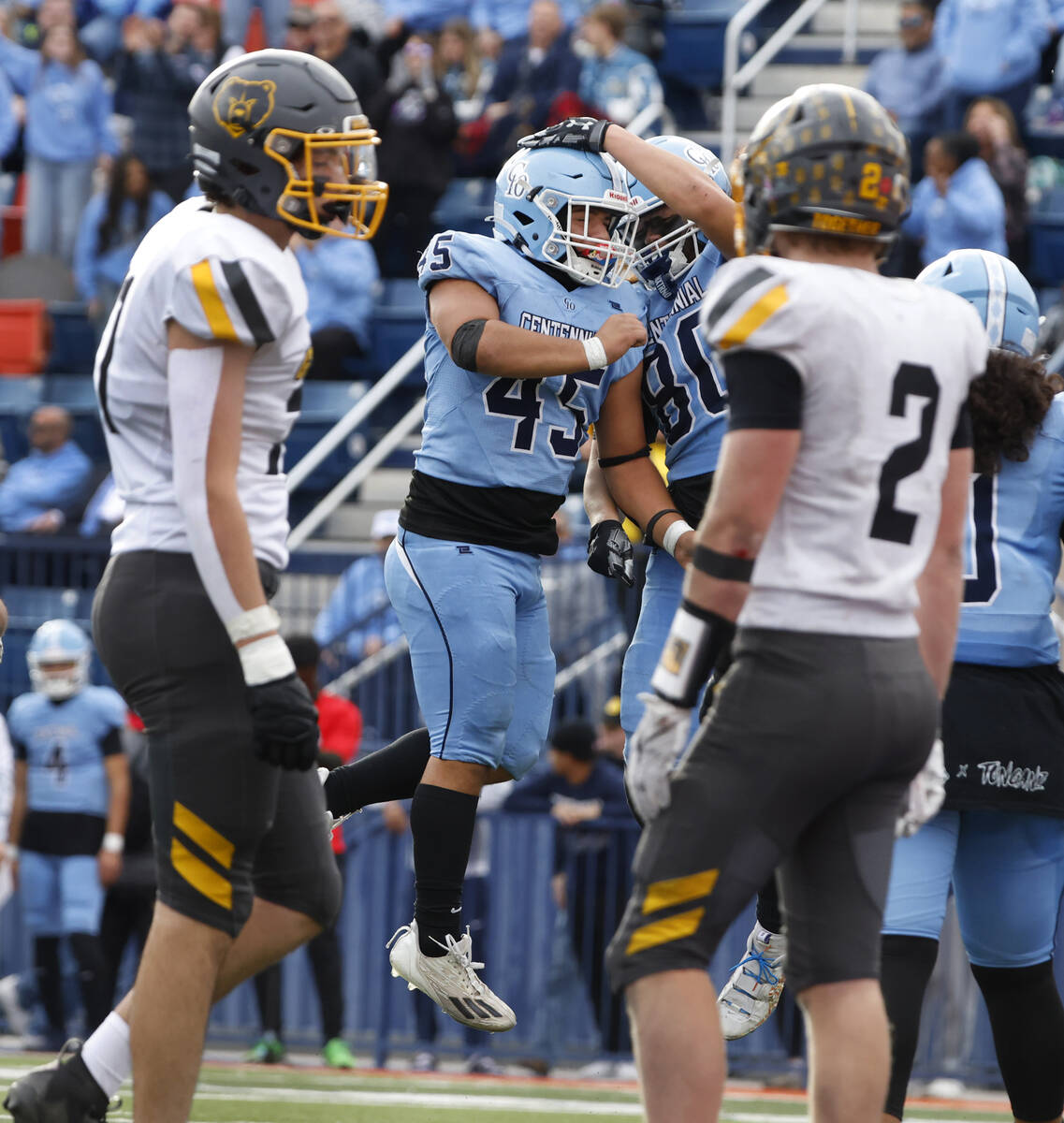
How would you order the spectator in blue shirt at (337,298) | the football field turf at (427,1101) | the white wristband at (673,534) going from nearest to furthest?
the white wristband at (673,534) → the football field turf at (427,1101) → the spectator in blue shirt at (337,298)

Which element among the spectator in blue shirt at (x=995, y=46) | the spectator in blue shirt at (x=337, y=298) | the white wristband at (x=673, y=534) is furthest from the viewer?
the spectator in blue shirt at (x=337, y=298)

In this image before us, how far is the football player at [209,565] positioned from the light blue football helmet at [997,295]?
150cm

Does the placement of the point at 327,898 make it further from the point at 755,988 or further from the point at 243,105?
the point at 243,105

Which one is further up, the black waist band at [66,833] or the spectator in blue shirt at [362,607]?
the spectator in blue shirt at [362,607]

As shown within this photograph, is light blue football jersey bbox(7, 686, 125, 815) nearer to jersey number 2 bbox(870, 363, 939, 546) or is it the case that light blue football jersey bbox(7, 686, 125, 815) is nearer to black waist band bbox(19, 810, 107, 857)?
black waist band bbox(19, 810, 107, 857)

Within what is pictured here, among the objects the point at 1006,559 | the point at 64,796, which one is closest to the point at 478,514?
the point at 1006,559

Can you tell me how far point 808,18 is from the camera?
12547mm

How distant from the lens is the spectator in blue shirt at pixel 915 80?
36.1ft

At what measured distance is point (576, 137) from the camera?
4.75 meters

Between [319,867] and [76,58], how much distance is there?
10.5m

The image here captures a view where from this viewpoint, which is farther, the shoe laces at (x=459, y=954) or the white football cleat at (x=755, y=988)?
the white football cleat at (x=755, y=988)

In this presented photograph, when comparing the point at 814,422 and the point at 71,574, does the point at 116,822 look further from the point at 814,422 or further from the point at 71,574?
the point at 814,422

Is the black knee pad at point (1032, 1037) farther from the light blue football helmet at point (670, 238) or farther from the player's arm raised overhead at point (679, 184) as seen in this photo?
the light blue football helmet at point (670, 238)

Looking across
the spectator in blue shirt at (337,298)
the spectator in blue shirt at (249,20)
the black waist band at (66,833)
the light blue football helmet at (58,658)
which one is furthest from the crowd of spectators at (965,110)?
the black waist band at (66,833)
